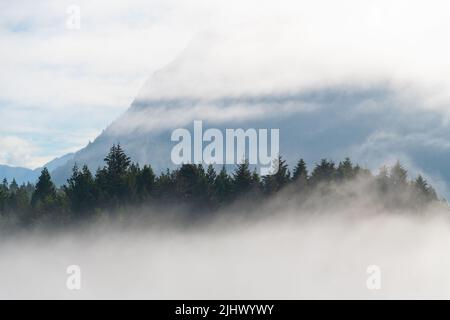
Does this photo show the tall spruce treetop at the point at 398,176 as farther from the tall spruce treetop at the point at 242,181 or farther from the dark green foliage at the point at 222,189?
the dark green foliage at the point at 222,189

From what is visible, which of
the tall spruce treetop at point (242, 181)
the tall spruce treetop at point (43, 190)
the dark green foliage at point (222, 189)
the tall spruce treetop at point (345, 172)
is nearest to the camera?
the dark green foliage at point (222, 189)

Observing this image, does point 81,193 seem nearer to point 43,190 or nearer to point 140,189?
point 43,190

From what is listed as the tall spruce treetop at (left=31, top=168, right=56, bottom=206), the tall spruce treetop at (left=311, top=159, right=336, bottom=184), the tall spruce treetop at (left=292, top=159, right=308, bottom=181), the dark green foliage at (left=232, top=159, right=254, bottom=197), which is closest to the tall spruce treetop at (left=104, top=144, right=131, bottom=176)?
the tall spruce treetop at (left=31, top=168, right=56, bottom=206)

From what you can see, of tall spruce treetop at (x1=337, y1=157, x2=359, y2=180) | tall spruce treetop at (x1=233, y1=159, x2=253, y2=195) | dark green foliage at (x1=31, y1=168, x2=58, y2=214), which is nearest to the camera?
dark green foliage at (x1=31, y1=168, x2=58, y2=214)

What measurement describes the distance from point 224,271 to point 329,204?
2367cm

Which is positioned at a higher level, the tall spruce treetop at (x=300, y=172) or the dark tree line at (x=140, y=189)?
the tall spruce treetop at (x=300, y=172)

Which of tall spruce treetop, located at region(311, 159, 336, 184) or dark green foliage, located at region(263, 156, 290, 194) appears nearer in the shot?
dark green foliage, located at region(263, 156, 290, 194)

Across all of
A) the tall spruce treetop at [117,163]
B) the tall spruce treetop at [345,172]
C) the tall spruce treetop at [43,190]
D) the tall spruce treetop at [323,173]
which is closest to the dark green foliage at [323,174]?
the tall spruce treetop at [323,173]

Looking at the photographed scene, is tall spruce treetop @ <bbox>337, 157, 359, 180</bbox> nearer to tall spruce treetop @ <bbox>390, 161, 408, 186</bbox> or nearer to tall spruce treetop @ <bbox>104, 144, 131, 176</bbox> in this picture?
tall spruce treetop @ <bbox>390, 161, 408, 186</bbox>

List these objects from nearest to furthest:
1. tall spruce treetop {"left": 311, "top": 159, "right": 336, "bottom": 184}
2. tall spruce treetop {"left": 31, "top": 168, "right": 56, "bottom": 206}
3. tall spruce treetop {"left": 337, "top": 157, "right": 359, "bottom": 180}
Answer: tall spruce treetop {"left": 31, "top": 168, "right": 56, "bottom": 206}
tall spruce treetop {"left": 311, "top": 159, "right": 336, "bottom": 184}
tall spruce treetop {"left": 337, "top": 157, "right": 359, "bottom": 180}

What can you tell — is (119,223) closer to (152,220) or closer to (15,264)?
(152,220)

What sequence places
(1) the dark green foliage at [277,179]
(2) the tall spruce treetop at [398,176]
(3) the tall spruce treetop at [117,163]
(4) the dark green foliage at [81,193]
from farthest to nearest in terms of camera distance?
(2) the tall spruce treetop at [398,176], (1) the dark green foliage at [277,179], (3) the tall spruce treetop at [117,163], (4) the dark green foliage at [81,193]

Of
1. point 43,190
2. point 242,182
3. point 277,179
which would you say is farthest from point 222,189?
point 43,190
